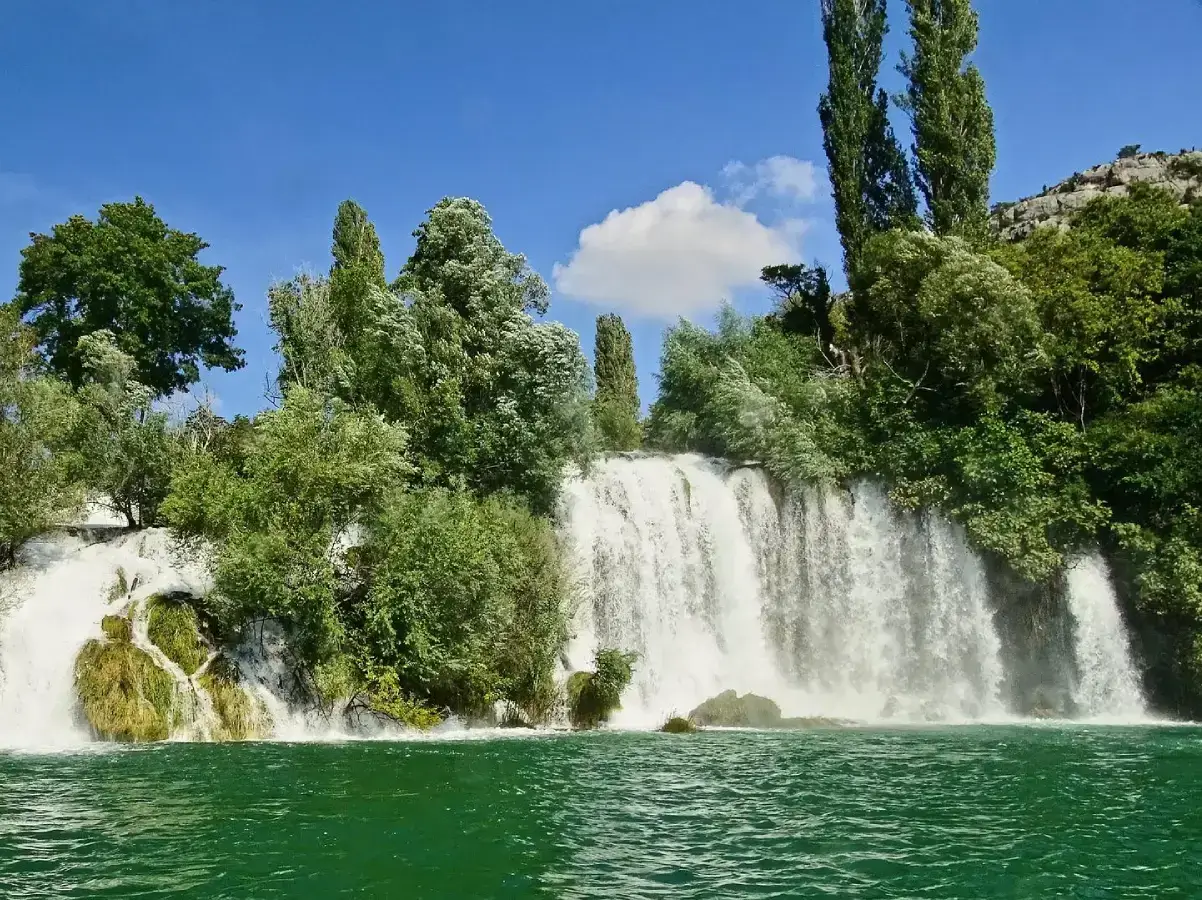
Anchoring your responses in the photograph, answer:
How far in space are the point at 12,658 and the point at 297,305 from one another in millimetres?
19869

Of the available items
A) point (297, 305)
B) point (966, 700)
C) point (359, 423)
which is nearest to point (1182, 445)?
point (966, 700)

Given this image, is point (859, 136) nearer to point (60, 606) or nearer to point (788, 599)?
point (788, 599)

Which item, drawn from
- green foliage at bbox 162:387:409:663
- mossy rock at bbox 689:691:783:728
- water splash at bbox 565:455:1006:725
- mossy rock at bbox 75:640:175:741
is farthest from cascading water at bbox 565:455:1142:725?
mossy rock at bbox 75:640:175:741

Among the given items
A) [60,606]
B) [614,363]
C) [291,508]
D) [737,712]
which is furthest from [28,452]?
[614,363]

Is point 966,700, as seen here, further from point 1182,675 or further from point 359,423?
point 359,423

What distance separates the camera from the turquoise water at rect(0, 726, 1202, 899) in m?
9.91

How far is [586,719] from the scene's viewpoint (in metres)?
27.5

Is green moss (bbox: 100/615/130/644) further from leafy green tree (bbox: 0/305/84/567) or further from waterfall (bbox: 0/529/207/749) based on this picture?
leafy green tree (bbox: 0/305/84/567)

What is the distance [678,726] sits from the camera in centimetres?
2623

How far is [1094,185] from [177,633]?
228ft

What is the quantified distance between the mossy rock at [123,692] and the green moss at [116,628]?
9.2 inches

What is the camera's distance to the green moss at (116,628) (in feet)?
75.1

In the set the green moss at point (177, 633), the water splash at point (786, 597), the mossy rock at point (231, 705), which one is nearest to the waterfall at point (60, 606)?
the green moss at point (177, 633)

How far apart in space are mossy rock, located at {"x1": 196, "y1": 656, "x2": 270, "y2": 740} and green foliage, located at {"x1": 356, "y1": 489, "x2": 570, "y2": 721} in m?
3.11
